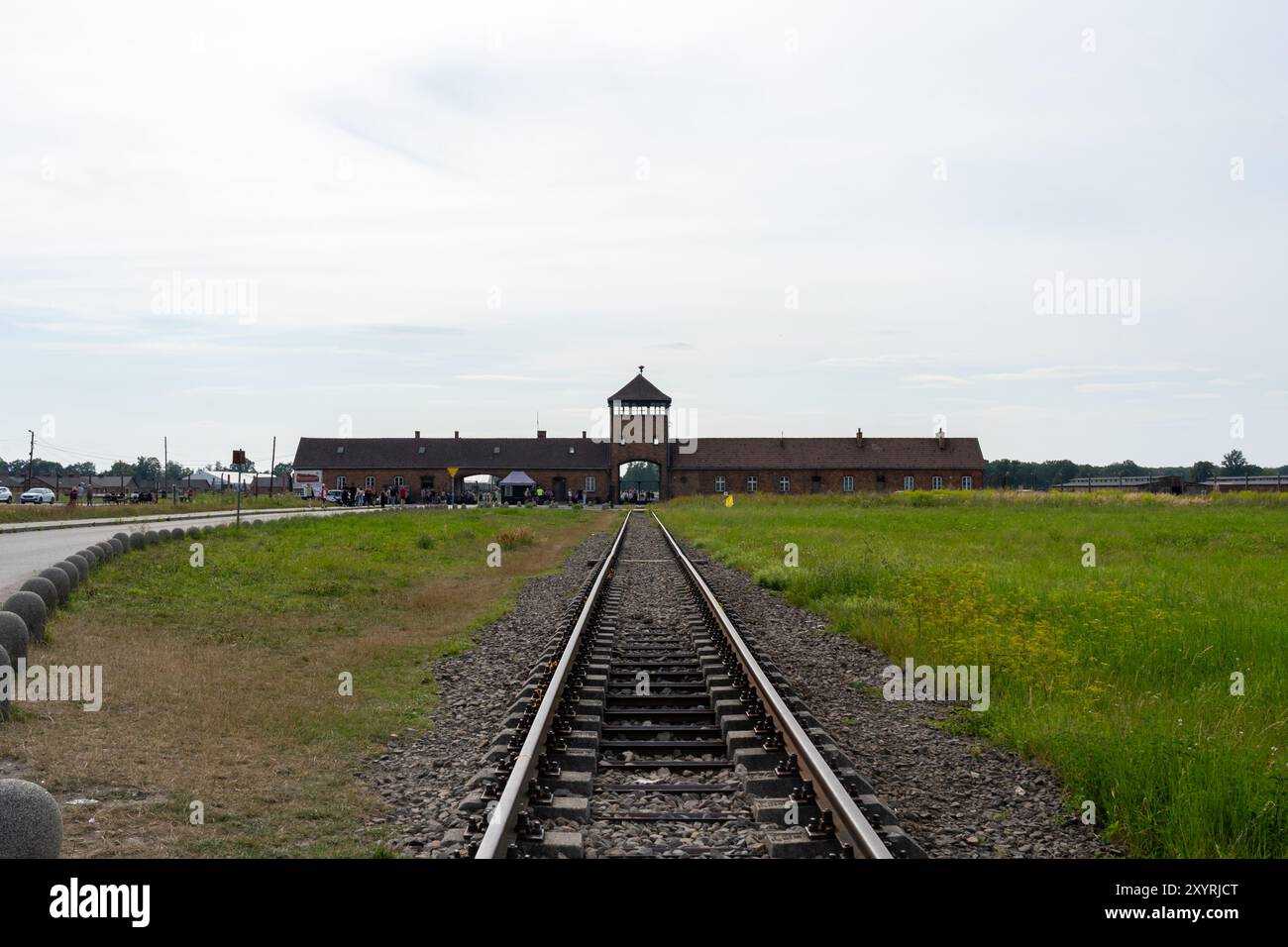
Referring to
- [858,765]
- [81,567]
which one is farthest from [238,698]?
[81,567]

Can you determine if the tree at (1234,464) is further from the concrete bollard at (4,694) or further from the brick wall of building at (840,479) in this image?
the concrete bollard at (4,694)

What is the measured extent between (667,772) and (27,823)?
3.37 m

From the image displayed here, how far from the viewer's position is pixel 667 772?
640 centimetres

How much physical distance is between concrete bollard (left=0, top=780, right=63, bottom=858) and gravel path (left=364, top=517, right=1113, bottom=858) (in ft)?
4.99

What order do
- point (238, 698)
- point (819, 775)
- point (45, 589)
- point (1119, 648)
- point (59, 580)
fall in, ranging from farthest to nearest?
1. point (59, 580)
2. point (45, 589)
3. point (1119, 648)
4. point (238, 698)
5. point (819, 775)

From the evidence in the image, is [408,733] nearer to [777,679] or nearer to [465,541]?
[777,679]

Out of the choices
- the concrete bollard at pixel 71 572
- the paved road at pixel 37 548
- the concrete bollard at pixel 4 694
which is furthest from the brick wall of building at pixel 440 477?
the concrete bollard at pixel 4 694

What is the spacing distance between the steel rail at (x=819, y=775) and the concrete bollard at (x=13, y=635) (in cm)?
628

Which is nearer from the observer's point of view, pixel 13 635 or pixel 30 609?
pixel 13 635

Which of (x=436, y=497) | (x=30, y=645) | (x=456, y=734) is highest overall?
(x=436, y=497)

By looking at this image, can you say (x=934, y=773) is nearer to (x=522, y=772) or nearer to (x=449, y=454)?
(x=522, y=772)

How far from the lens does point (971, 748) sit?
7.15 meters
